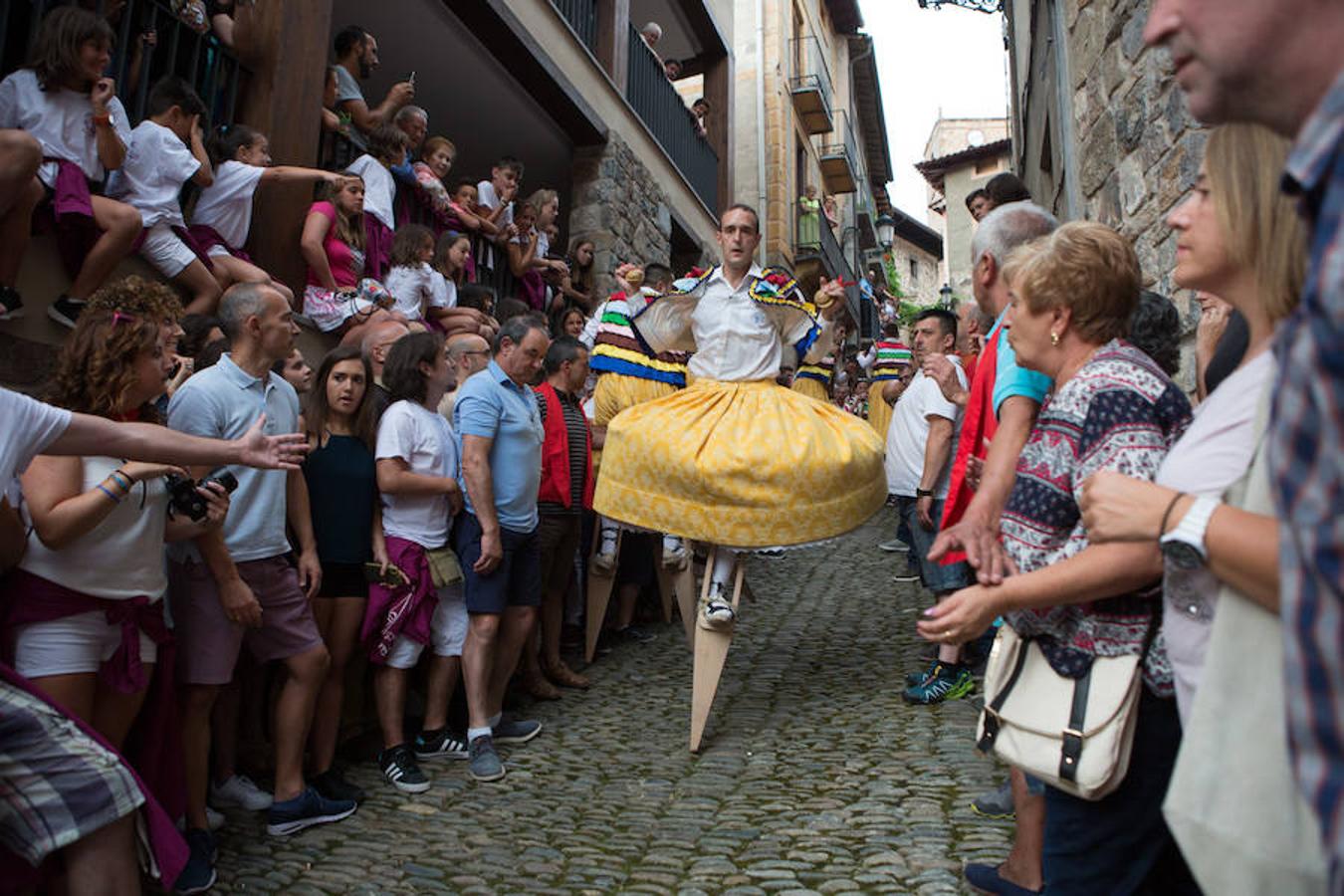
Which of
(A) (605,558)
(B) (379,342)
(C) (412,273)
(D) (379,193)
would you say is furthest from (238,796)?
(D) (379,193)

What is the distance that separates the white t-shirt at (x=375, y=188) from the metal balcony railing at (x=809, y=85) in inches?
557

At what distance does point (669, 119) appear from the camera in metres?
12.6

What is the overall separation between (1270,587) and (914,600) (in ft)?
19.8

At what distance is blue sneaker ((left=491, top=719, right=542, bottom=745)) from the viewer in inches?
165

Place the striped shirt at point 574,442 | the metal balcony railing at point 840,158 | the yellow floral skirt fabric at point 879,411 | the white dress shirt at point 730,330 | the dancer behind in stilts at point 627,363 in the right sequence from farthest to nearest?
1. the metal balcony railing at point 840,158
2. the yellow floral skirt fabric at point 879,411
3. the striped shirt at point 574,442
4. the dancer behind in stilts at point 627,363
5. the white dress shirt at point 730,330

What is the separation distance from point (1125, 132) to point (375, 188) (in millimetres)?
4222

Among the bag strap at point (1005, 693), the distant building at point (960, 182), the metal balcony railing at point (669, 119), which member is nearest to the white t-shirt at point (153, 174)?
the bag strap at point (1005, 693)

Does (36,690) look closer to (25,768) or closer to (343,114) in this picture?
(25,768)

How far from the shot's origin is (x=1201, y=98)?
3.00 feet

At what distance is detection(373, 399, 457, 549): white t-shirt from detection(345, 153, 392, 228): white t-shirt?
7.46 ft

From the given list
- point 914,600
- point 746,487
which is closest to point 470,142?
point 914,600

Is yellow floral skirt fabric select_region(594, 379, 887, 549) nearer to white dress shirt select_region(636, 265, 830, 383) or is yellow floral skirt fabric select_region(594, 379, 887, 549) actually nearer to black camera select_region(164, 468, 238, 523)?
white dress shirt select_region(636, 265, 830, 383)

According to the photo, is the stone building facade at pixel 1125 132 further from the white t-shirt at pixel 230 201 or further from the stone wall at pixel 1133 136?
the white t-shirt at pixel 230 201

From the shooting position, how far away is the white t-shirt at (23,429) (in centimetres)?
198
